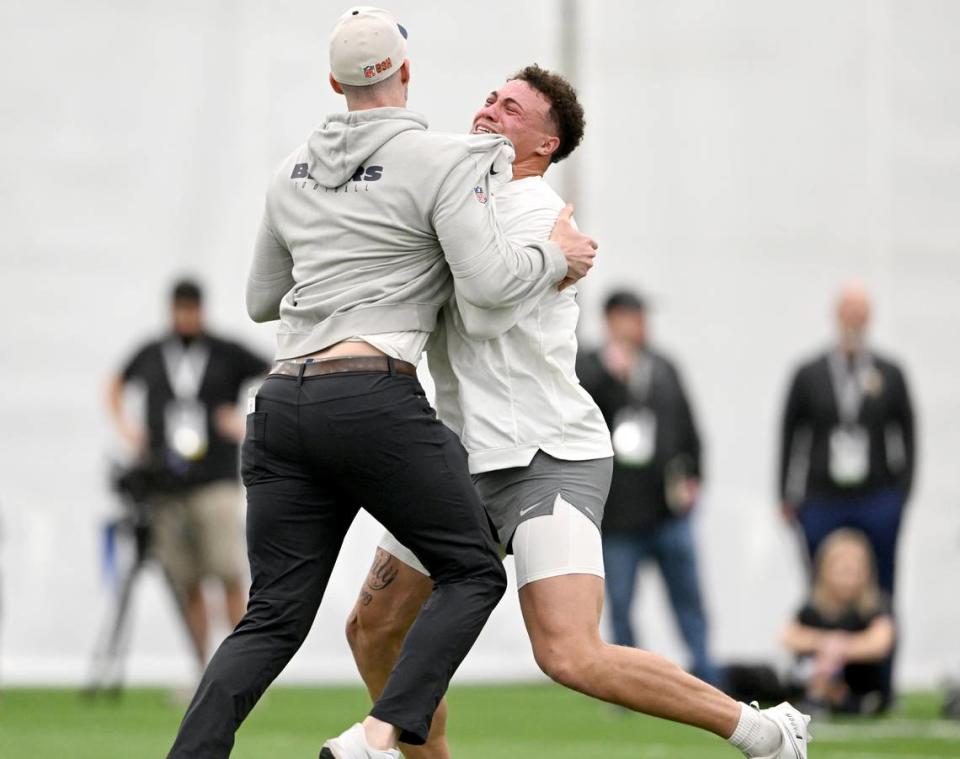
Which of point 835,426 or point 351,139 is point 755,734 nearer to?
point 351,139

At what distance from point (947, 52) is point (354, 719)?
245 inches

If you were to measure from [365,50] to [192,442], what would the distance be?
599 cm

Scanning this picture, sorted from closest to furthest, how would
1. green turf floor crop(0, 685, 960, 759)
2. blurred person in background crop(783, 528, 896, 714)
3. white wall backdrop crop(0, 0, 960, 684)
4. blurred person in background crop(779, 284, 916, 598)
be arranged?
green turf floor crop(0, 685, 960, 759) → blurred person in background crop(783, 528, 896, 714) → blurred person in background crop(779, 284, 916, 598) → white wall backdrop crop(0, 0, 960, 684)

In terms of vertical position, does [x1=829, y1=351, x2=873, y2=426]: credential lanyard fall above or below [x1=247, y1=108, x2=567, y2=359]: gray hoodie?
below

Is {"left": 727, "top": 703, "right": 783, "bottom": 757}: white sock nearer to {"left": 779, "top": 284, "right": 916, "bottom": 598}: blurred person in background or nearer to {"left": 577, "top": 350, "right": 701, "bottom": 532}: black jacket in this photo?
{"left": 577, "top": 350, "right": 701, "bottom": 532}: black jacket

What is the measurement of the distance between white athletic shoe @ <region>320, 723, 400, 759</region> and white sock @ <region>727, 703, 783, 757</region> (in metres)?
0.94

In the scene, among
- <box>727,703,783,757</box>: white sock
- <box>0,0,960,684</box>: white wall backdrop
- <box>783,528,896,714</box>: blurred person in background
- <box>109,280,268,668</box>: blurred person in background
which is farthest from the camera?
<box>0,0,960,684</box>: white wall backdrop

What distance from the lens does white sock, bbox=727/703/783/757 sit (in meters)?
5.14

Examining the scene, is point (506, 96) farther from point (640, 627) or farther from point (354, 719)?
point (640, 627)

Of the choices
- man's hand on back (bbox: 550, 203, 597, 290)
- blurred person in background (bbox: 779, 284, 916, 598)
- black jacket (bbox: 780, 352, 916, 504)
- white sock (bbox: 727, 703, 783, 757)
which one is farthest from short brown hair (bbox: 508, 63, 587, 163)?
black jacket (bbox: 780, 352, 916, 504)

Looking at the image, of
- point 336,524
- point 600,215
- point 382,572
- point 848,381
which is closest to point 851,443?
point 848,381

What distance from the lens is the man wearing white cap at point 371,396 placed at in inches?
189

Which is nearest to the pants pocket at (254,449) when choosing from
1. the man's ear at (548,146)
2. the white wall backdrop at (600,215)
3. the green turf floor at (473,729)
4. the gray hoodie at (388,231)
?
the gray hoodie at (388,231)

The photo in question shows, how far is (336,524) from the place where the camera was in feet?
16.3
